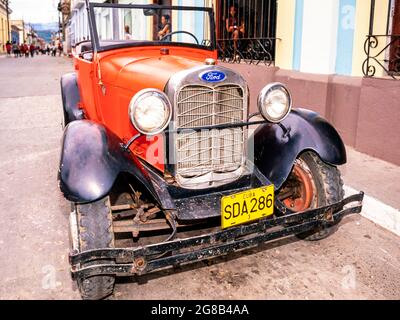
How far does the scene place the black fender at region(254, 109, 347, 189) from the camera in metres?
3.12

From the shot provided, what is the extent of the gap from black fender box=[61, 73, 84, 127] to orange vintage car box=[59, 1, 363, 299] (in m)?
1.05

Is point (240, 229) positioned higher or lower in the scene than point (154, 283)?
higher

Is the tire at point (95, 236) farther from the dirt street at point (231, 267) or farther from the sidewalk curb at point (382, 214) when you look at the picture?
the sidewalk curb at point (382, 214)

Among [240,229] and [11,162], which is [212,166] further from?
[11,162]

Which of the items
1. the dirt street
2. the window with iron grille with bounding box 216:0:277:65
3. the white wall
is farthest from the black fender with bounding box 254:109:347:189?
the window with iron grille with bounding box 216:0:277:65

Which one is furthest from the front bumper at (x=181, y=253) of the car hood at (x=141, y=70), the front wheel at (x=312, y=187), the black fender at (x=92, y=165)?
the car hood at (x=141, y=70)

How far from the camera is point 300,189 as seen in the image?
338 centimetres

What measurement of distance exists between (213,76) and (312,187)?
1.17 metres

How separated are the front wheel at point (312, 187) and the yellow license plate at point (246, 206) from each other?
56 centimetres

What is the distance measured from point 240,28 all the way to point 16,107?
508 centimetres

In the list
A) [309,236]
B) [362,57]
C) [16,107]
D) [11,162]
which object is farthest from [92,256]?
[16,107]

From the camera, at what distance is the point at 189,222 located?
2803mm

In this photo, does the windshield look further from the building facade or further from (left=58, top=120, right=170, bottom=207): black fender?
the building facade
